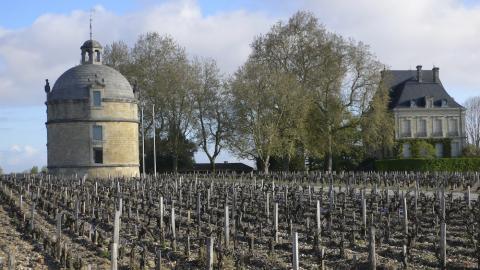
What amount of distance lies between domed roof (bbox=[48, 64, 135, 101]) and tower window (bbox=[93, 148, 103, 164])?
3682 millimetres

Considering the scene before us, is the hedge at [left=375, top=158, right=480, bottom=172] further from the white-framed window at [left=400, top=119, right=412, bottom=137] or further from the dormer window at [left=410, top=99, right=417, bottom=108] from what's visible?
the dormer window at [left=410, top=99, right=417, bottom=108]

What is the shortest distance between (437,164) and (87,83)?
2687 centimetres

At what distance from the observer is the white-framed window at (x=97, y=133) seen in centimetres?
4575

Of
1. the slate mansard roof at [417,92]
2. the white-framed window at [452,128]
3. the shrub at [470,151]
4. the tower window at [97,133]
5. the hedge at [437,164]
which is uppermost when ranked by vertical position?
the slate mansard roof at [417,92]

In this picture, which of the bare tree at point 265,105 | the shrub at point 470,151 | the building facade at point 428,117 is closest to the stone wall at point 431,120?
the building facade at point 428,117

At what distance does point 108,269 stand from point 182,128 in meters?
A: 44.8

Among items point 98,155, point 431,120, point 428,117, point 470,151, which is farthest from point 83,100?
point 470,151

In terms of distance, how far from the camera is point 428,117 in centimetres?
6200

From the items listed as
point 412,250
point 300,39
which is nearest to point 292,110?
point 300,39

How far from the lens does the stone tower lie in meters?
45.7

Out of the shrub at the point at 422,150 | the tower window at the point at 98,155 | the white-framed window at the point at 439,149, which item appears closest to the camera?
the tower window at the point at 98,155

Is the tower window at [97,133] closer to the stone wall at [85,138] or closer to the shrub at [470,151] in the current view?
the stone wall at [85,138]

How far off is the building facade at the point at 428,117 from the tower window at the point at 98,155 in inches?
1083

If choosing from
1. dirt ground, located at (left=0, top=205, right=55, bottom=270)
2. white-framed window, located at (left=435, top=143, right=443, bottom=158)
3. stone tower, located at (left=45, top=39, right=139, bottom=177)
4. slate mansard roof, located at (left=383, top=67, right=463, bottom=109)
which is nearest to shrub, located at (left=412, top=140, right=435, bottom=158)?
white-framed window, located at (left=435, top=143, right=443, bottom=158)
